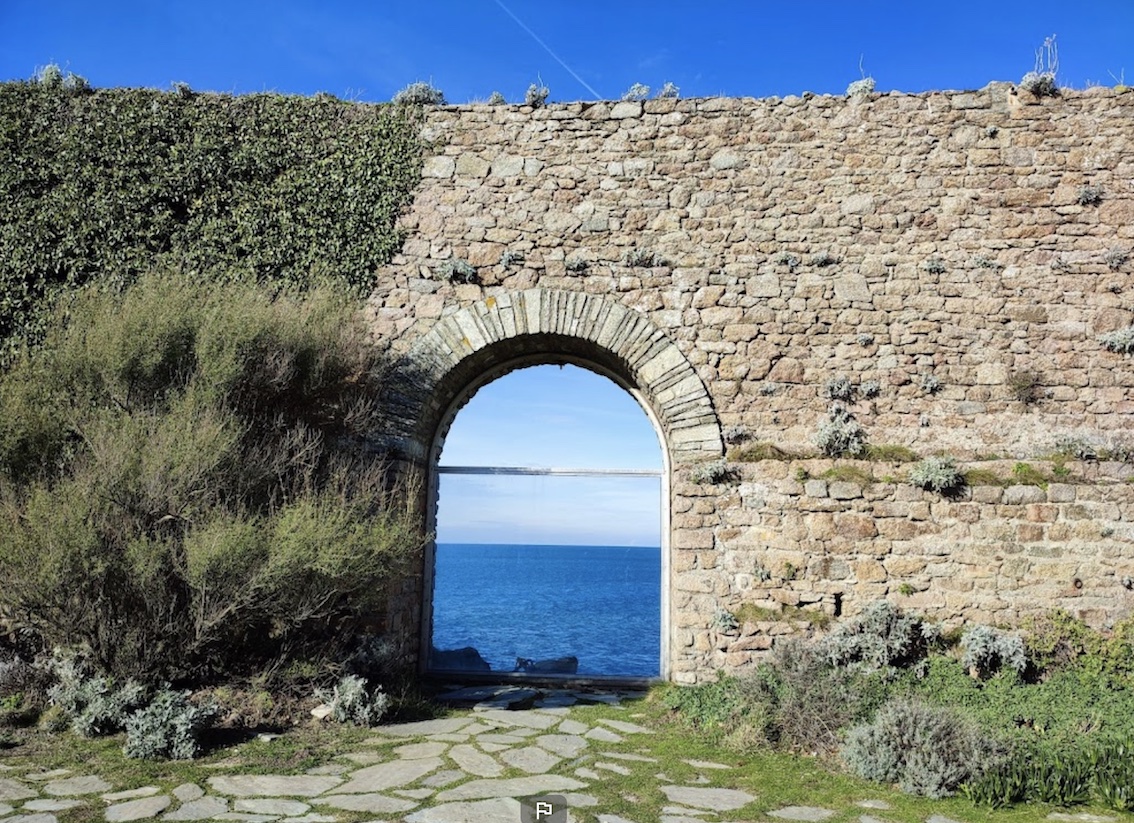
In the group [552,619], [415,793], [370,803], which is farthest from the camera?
[552,619]

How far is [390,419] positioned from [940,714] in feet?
17.3

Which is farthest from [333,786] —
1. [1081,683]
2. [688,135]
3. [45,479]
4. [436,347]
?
[688,135]

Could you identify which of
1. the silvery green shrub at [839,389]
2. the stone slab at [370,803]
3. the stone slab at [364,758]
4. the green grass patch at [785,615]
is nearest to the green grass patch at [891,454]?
the silvery green shrub at [839,389]

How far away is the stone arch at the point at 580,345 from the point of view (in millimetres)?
8000

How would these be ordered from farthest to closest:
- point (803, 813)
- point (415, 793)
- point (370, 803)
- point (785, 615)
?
point (785, 615) → point (415, 793) → point (803, 813) → point (370, 803)

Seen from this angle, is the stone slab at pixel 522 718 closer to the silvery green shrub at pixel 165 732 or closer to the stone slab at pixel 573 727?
the stone slab at pixel 573 727

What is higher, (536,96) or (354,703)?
(536,96)

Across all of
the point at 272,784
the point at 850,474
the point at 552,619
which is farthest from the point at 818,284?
the point at 552,619

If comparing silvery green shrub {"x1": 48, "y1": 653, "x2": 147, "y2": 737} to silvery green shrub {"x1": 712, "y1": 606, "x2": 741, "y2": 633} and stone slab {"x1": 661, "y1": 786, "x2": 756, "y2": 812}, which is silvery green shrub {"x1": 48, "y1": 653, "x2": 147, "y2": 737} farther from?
silvery green shrub {"x1": 712, "y1": 606, "x2": 741, "y2": 633}

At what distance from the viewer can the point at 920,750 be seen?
522 centimetres

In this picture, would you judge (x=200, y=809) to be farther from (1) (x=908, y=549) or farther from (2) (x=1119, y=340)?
(2) (x=1119, y=340)

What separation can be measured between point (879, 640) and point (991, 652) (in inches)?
36.0

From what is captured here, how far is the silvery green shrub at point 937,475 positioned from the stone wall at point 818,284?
0.17 metres

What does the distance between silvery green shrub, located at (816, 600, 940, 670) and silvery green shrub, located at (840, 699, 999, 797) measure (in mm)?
1399
